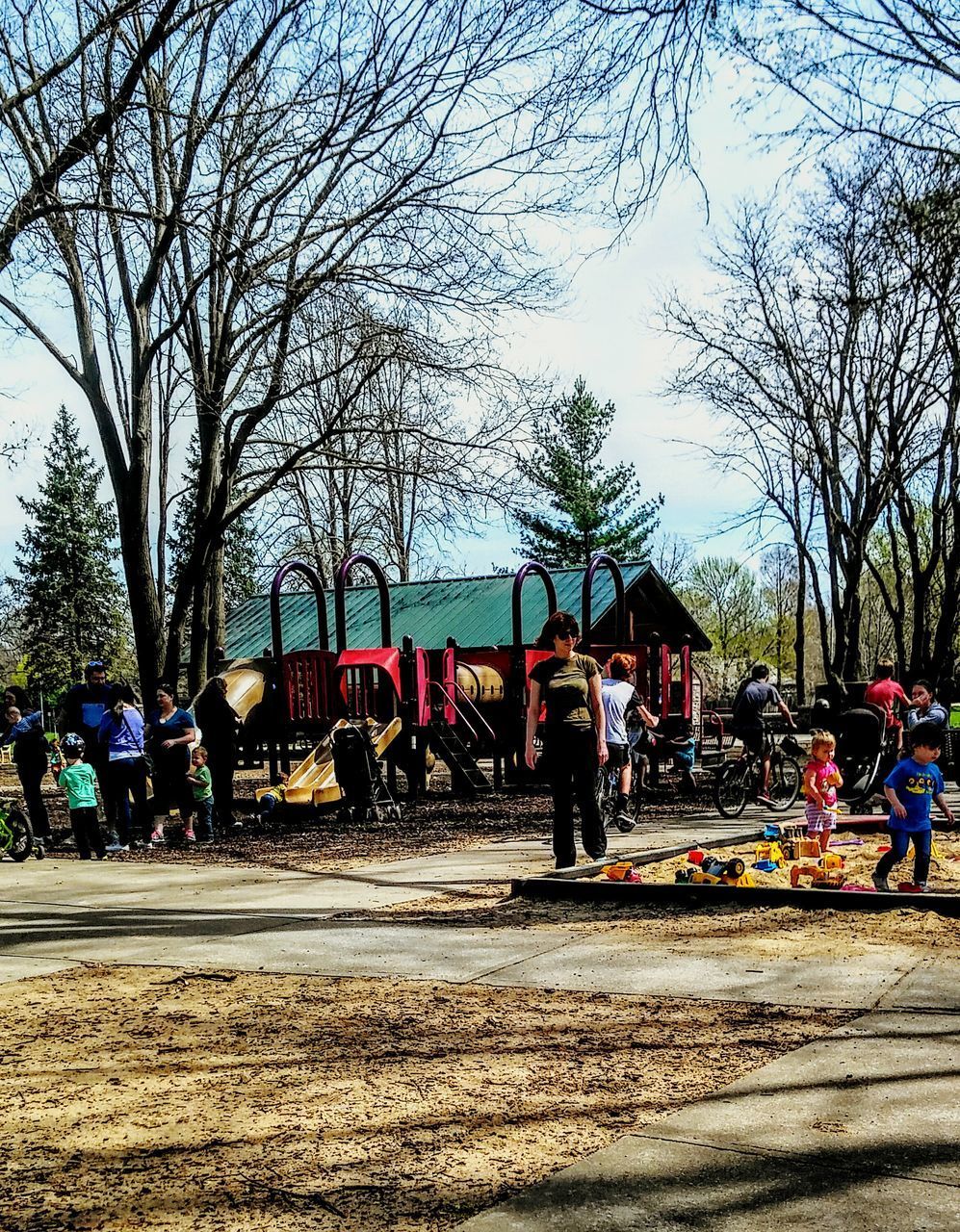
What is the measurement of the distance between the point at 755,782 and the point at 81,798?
8.26 m

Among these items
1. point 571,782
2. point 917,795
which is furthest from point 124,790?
point 917,795

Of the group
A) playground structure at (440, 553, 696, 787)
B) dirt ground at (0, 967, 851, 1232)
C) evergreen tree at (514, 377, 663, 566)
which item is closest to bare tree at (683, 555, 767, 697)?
evergreen tree at (514, 377, 663, 566)

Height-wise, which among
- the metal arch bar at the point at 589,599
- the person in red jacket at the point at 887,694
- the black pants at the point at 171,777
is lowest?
the black pants at the point at 171,777

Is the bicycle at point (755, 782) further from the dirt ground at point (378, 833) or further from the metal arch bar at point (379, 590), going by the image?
the metal arch bar at point (379, 590)

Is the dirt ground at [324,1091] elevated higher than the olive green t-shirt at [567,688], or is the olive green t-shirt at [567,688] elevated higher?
the olive green t-shirt at [567,688]

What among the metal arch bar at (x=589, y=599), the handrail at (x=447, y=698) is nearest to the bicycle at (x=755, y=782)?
the metal arch bar at (x=589, y=599)

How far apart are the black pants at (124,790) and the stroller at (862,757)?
7774 mm

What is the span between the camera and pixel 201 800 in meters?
15.2

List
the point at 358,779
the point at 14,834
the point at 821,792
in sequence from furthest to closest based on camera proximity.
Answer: the point at 358,779
the point at 14,834
the point at 821,792

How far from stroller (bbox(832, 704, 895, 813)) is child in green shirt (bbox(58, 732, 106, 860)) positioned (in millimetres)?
8147

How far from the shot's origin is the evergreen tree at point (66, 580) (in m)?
67.8

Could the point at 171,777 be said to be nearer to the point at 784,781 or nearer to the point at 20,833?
the point at 20,833

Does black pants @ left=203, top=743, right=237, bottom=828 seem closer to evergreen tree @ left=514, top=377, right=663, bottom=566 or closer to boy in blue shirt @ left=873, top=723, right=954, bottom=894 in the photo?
boy in blue shirt @ left=873, top=723, right=954, bottom=894

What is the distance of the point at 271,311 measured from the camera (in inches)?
801
